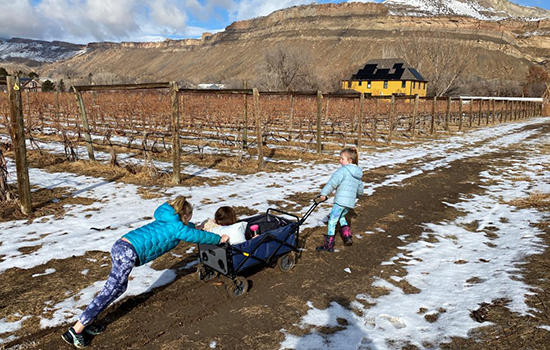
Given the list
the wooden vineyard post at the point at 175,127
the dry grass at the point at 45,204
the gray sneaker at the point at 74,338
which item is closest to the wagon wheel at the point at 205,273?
the gray sneaker at the point at 74,338

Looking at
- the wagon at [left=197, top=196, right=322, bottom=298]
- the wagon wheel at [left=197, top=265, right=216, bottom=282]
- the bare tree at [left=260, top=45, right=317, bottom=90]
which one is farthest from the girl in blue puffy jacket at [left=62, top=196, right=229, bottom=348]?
the bare tree at [left=260, top=45, right=317, bottom=90]

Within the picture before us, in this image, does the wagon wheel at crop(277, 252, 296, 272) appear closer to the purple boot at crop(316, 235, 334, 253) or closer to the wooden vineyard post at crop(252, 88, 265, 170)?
the purple boot at crop(316, 235, 334, 253)

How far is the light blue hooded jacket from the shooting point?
4527 mm

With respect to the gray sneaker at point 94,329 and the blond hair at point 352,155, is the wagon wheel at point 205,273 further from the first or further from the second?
the blond hair at point 352,155

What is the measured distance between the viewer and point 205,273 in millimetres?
3844

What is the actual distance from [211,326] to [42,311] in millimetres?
1563

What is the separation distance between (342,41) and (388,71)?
8566 centimetres

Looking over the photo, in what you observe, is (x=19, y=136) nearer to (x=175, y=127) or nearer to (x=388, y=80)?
(x=175, y=127)

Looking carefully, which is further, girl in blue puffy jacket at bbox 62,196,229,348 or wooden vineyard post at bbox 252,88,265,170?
wooden vineyard post at bbox 252,88,265,170

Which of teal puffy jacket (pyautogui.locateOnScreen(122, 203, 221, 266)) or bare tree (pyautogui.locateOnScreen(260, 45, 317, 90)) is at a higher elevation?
bare tree (pyautogui.locateOnScreen(260, 45, 317, 90))

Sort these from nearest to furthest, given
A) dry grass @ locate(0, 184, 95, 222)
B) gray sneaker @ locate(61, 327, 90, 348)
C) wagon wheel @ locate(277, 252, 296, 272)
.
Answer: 1. gray sneaker @ locate(61, 327, 90, 348)
2. wagon wheel @ locate(277, 252, 296, 272)
3. dry grass @ locate(0, 184, 95, 222)

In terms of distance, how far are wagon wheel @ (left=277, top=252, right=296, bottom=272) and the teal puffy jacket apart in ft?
4.14

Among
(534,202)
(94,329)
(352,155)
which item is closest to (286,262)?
(352,155)

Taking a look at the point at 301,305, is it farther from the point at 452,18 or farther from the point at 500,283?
the point at 452,18
